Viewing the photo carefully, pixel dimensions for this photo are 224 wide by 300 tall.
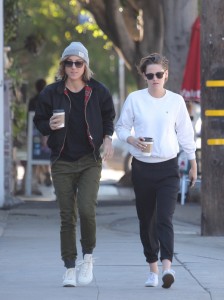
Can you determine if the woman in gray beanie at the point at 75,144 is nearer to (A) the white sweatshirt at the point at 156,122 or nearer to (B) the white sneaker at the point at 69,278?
(B) the white sneaker at the point at 69,278

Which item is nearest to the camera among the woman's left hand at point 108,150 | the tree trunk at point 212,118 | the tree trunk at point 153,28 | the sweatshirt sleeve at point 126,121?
the woman's left hand at point 108,150

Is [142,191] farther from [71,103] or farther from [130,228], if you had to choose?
[130,228]

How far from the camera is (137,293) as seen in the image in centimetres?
756

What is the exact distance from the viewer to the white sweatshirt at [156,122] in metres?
7.59

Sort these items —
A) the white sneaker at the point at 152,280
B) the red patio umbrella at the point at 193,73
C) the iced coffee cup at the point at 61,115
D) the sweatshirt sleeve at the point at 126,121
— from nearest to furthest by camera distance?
the iced coffee cup at the point at 61,115 → the sweatshirt sleeve at the point at 126,121 → the white sneaker at the point at 152,280 → the red patio umbrella at the point at 193,73

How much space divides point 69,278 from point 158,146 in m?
1.24

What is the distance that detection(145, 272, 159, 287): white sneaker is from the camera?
779cm

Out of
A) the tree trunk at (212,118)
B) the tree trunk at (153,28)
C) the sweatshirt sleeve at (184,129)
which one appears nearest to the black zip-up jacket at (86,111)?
the sweatshirt sleeve at (184,129)

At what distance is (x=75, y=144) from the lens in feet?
25.0

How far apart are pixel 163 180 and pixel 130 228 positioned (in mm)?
4091

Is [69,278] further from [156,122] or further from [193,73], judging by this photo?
[193,73]

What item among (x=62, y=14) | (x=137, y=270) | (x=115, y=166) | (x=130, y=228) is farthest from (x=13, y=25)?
(x=62, y=14)

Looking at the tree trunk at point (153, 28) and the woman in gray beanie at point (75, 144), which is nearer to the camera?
the woman in gray beanie at point (75, 144)

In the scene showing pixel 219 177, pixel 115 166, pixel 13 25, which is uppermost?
pixel 13 25
